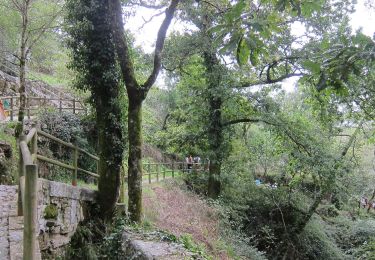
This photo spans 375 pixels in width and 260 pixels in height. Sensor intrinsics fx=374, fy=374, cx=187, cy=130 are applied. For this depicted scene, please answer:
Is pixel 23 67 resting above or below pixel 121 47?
above

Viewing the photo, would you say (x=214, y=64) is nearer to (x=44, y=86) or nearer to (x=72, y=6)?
(x=72, y=6)

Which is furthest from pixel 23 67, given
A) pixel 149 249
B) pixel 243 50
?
pixel 243 50

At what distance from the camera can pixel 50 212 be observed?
634cm

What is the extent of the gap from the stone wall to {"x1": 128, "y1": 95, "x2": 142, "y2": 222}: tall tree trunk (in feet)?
3.72

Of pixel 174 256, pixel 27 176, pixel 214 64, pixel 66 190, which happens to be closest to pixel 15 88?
pixel 214 64

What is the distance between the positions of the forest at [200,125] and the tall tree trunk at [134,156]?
0.02 meters

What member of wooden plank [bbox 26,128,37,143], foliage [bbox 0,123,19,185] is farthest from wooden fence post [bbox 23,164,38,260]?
foliage [bbox 0,123,19,185]

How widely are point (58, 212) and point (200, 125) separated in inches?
442

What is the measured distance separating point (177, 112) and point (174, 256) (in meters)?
13.8

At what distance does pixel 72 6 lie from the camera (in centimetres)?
866

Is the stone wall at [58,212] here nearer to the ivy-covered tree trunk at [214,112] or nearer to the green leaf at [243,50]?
the green leaf at [243,50]

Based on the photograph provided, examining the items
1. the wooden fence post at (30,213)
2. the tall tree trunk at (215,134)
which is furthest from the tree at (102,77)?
the tall tree trunk at (215,134)

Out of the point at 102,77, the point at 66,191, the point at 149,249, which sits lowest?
the point at 149,249

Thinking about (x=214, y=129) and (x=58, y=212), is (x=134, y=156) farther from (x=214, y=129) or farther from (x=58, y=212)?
(x=214, y=129)
